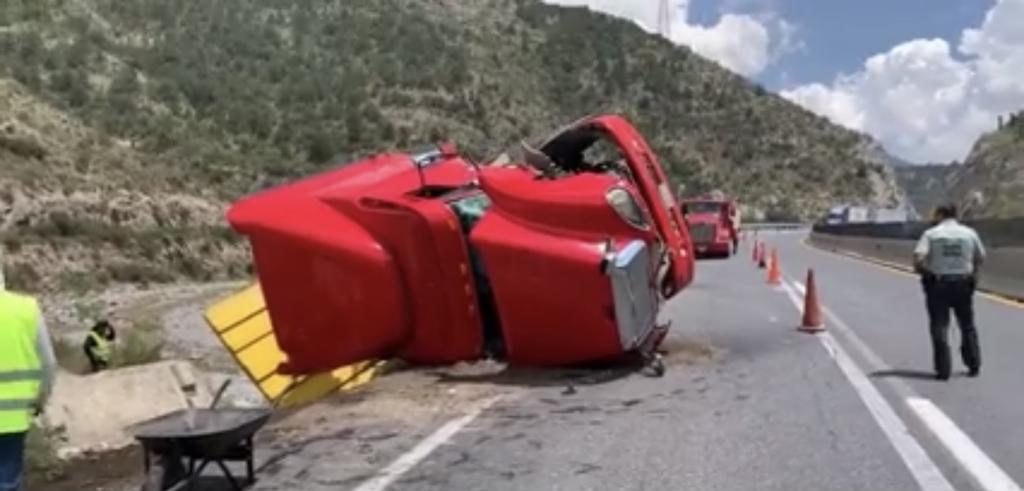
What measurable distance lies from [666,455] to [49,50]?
5571cm

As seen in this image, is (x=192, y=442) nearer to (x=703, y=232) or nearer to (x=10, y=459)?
(x=10, y=459)

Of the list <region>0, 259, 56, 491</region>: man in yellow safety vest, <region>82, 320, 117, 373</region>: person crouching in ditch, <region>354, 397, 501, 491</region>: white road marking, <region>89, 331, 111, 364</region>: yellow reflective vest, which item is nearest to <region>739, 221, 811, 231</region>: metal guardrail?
<region>82, 320, 117, 373</region>: person crouching in ditch

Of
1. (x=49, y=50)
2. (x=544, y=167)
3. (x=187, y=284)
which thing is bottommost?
(x=187, y=284)

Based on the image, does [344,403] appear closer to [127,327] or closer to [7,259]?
[127,327]

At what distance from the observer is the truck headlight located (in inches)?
457

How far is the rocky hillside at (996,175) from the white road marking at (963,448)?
54282mm

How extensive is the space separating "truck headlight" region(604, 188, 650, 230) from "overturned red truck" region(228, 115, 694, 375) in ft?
0.04

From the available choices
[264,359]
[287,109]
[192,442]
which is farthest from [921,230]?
[287,109]

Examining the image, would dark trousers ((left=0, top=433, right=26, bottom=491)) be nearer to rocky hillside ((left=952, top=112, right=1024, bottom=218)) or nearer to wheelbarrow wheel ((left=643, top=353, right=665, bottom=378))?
wheelbarrow wheel ((left=643, top=353, right=665, bottom=378))

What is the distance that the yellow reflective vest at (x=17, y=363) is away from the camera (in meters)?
5.46

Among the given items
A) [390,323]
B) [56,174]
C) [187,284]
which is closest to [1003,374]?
[390,323]

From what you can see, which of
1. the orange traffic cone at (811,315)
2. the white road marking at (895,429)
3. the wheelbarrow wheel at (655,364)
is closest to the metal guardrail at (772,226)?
the orange traffic cone at (811,315)

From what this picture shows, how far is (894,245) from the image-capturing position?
39.2 metres

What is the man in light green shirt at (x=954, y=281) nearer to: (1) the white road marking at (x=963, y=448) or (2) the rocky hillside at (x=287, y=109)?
(1) the white road marking at (x=963, y=448)
